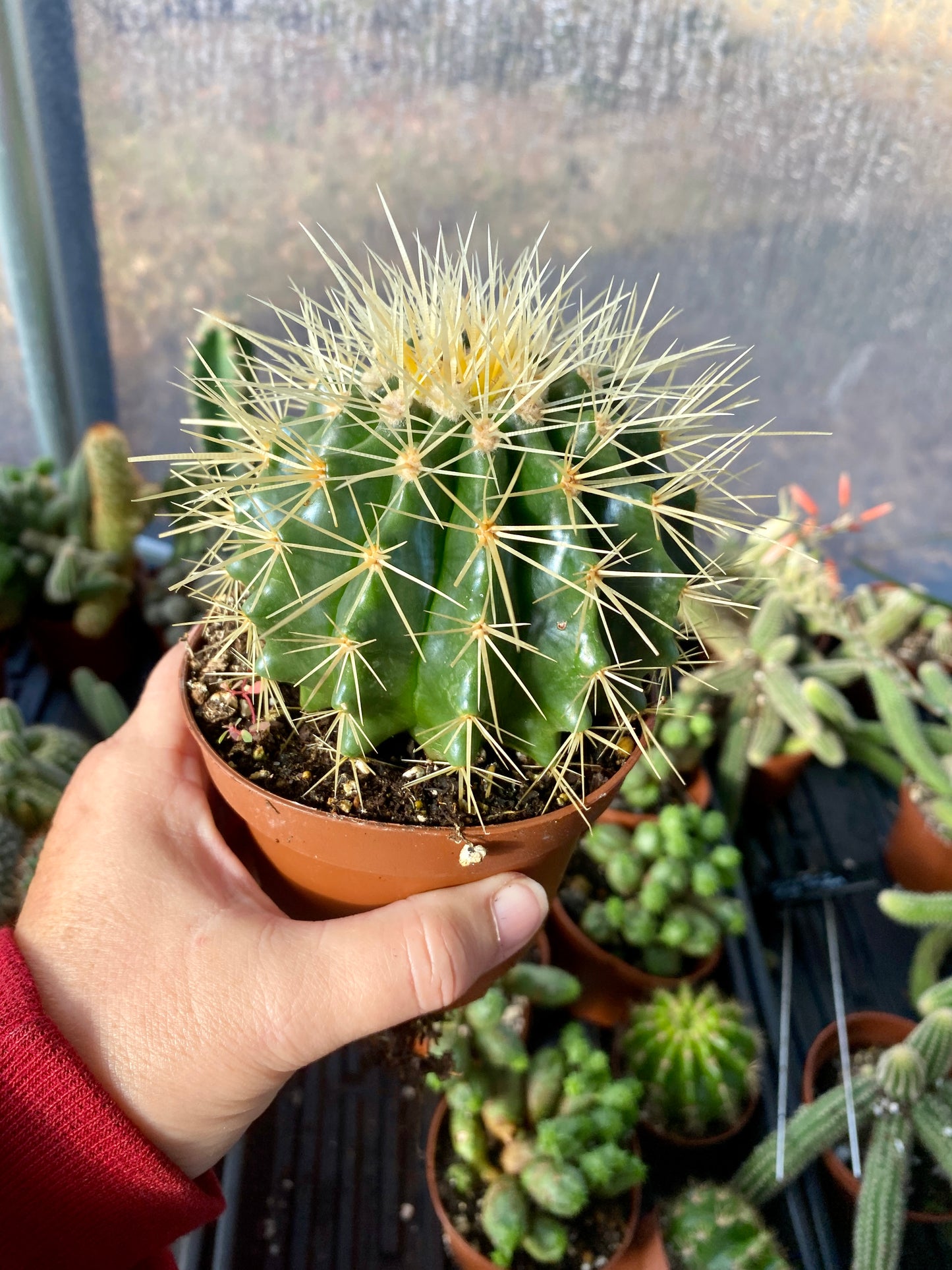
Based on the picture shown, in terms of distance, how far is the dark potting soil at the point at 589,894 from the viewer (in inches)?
53.5

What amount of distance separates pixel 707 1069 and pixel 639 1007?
0.13 m

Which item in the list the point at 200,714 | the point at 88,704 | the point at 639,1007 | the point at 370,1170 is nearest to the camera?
the point at 200,714

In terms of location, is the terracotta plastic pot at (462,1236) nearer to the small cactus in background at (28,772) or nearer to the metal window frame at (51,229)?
the small cactus in background at (28,772)

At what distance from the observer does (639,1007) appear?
1260mm

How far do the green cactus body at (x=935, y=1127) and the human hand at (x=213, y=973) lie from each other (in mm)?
814

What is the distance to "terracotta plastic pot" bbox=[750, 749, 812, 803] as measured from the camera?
1.64 metres

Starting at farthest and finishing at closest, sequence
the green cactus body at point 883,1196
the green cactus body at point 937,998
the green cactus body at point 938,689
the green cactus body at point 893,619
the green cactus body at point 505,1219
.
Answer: the green cactus body at point 893,619
the green cactus body at point 938,689
the green cactus body at point 937,998
the green cactus body at point 883,1196
the green cactus body at point 505,1219

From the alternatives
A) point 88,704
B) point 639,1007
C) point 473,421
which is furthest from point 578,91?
point 639,1007

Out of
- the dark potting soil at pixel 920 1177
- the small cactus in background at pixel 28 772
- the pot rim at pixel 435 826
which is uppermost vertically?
the pot rim at pixel 435 826

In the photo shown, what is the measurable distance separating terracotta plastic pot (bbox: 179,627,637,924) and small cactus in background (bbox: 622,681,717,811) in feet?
2.33

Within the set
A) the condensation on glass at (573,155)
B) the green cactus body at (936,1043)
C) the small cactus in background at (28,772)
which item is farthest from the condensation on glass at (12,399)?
the green cactus body at (936,1043)

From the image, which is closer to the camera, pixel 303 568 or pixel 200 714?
pixel 303 568

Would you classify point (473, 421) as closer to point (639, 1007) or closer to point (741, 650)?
point (639, 1007)

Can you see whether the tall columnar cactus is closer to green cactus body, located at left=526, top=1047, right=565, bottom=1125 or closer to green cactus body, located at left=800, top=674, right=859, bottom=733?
green cactus body, located at left=526, top=1047, right=565, bottom=1125
